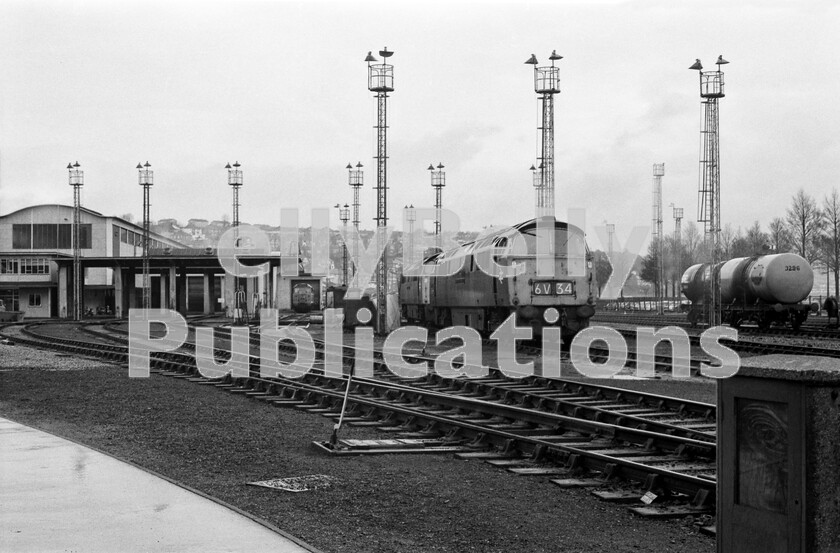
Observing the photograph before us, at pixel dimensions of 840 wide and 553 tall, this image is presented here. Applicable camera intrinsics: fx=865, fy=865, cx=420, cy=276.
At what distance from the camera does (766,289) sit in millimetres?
32281

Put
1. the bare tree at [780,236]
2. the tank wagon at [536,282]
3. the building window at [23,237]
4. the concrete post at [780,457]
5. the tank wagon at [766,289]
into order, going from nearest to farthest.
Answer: the concrete post at [780,457] → the tank wagon at [536,282] → the tank wagon at [766,289] → the bare tree at [780,236] → the building window at [23,237]

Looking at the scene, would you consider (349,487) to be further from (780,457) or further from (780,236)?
(780,236)

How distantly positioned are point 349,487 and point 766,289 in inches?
1086

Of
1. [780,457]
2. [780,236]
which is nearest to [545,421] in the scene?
[780,457]

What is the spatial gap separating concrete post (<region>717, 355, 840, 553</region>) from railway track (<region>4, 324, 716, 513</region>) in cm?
297

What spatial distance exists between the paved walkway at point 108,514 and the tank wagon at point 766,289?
90.4 ft

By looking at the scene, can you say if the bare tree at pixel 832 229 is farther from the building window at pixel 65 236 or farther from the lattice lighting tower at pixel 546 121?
the building window at pixel 65 236

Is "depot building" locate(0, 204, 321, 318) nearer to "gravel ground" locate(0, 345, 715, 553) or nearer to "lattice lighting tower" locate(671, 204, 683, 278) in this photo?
"lattice lighting tower" locate(671, 204, 683, 278)

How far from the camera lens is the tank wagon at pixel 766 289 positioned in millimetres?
32000

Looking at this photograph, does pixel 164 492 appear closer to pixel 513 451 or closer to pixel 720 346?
pixel 513 451

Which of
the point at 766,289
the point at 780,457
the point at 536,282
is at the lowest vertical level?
the point at 766,289

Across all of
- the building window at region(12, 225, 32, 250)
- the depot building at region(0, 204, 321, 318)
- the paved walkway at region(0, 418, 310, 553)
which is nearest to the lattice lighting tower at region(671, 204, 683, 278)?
the depot building at region(0, 204, 321, 318)

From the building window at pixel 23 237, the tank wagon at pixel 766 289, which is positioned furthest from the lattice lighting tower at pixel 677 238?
the building window at pixel 23 237

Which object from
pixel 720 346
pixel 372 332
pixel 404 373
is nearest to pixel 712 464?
pixel 404 373
